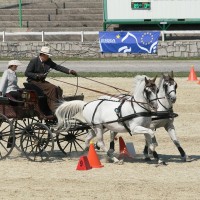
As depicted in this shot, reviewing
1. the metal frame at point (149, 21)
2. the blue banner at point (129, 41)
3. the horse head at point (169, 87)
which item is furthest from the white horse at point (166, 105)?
the metal frame at point (149, 21)

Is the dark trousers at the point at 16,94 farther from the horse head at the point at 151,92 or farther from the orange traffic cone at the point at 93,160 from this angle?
the horse head at the point at 151,92

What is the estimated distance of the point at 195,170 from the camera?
14.7m

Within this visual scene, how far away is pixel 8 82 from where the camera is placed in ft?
53.7

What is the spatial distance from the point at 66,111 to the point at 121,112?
3.56 ft

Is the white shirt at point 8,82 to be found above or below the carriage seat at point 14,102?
above

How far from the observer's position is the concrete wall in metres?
38.6

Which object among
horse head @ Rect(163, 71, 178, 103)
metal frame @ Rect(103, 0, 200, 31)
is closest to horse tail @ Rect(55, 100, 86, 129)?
horse head @ Rect(163, 71, 178, 103)

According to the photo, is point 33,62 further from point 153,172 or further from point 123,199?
point 123,199

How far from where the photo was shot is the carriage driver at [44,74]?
15.9m

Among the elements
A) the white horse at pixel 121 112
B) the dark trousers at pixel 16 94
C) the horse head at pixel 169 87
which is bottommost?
the white horse at pixel 121 112

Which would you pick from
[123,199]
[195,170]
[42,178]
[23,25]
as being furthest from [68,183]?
[23,25]

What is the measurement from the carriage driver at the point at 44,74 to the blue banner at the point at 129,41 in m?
21.4

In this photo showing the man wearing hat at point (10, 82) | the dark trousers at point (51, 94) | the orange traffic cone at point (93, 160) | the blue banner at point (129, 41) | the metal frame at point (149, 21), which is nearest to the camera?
the orange traffic cone at point (93, 160)

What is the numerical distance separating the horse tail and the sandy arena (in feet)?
2.39
